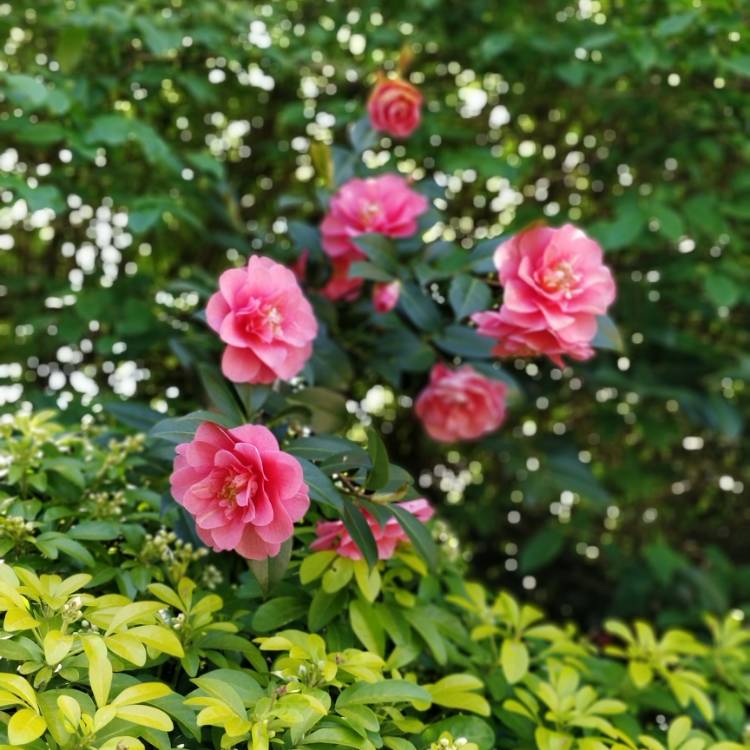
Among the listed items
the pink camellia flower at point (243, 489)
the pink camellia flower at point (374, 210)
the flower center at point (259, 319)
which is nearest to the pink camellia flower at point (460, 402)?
the pink camellia flower at point (374, 210)

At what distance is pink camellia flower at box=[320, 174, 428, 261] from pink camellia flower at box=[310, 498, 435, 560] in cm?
54

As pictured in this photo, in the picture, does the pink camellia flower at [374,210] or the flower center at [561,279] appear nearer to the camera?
the flower center at [561,279]

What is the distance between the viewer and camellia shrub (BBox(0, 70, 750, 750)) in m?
0.96

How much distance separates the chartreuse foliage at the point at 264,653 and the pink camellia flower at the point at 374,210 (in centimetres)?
51

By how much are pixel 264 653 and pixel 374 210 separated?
76cm

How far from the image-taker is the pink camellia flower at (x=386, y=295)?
5.04 ft

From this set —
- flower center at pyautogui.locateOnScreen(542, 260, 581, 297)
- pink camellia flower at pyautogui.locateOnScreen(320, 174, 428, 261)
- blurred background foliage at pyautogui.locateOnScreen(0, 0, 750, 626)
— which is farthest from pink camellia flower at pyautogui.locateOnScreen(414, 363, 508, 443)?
flower center at pyautogui.locateOnScreen(542, 260, 581, 297)

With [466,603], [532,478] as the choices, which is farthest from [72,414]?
[532,478]

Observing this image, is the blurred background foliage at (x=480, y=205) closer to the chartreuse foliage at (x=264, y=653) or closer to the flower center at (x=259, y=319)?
the chartreuse foliage at (x=264, y=653)

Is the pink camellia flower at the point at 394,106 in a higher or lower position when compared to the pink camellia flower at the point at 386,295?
higher

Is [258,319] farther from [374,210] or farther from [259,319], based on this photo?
[374,210]

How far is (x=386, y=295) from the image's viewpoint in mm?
1604

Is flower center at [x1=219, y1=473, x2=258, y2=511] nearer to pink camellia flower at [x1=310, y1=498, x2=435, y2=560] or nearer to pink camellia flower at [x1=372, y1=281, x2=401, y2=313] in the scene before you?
pink camellia flower at [x1=310, y1=498, x2=435, y2=560]

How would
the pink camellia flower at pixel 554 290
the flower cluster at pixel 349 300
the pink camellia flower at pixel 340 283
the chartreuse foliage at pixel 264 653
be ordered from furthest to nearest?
the pink camellia flower at pixel 340 283
the pink camellia flower at pixel 554 290
the flower cluster at pixel 349 300
the chartreuse foliage at pixel 264 653
